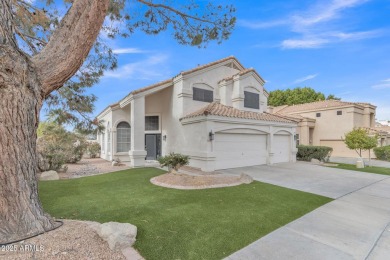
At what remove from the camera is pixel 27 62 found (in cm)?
355

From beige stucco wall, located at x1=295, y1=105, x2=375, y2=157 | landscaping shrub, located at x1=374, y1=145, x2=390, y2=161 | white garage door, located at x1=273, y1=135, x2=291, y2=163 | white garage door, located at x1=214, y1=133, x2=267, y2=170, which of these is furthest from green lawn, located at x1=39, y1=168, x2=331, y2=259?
beige stucco wall, located at x1=295, y1=105, x2=375, y2=157

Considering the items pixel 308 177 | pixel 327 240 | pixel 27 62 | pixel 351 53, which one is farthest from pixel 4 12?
pixel 351 53

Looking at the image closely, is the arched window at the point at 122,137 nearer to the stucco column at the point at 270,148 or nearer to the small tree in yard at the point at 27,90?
the stucco column at the point at 270,148

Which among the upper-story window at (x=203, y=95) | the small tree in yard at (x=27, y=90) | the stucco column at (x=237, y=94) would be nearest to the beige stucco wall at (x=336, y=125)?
the stucco column at (x=237, y=94)

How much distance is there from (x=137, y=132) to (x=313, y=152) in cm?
1500

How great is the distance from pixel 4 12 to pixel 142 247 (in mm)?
5012

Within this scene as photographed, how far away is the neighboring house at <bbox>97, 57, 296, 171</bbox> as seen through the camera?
12.2 m

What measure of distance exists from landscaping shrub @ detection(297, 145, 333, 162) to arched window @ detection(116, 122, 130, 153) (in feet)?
50.2

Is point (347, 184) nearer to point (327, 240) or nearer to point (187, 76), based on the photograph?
point (327, 240)

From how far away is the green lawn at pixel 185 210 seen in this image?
375cm

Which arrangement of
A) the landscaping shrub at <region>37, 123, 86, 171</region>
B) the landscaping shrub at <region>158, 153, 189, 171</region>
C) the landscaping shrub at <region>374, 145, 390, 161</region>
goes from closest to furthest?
the landscaping shrub at <region>158, 153, 189, 171</region> → the landscaping shrub at <region>37, 123, 86, 171</region> → the landscaping shrub at <region>374, 145, 390, 161</region>

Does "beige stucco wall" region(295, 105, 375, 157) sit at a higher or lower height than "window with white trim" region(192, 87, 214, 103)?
lower

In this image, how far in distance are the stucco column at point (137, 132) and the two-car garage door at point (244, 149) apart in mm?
4931

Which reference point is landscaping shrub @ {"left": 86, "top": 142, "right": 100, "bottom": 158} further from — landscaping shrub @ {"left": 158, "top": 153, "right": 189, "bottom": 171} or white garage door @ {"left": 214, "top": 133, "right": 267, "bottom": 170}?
white garage door @ {"left": 214, "top": 133, "right": 267, "bottom": 170}
